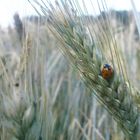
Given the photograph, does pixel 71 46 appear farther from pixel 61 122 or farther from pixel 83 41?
pixel 61 122

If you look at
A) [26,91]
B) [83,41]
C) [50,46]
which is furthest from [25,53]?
[50,46]

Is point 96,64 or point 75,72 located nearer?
point 96,64

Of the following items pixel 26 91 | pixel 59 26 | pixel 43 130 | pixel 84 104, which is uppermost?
pixel 59 26

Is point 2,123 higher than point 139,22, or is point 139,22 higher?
point 139,22

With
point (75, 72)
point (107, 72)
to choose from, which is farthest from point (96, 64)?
point (75, 72)

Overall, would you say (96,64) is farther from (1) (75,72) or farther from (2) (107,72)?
(1) (75,72)
